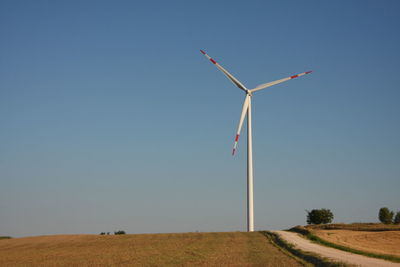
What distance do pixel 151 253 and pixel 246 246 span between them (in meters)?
10.7

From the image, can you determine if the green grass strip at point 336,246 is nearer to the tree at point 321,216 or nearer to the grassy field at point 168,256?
the grassy field at point 168,256

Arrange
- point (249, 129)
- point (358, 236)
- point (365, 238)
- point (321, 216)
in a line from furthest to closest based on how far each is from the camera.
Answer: point (321, 216) < point (249, 129) < point (358, 236) < point (365, 238)

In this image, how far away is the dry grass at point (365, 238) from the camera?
58.0 metres

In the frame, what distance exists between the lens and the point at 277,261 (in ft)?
125

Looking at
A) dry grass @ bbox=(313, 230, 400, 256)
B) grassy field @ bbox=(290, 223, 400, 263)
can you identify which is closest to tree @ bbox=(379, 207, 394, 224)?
grassy field @ bbox=(290, 223, 400, 263)

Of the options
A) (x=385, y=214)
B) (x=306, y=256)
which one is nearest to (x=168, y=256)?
(x=306, y=256)

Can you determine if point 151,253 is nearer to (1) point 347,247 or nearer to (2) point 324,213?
(1) point 347,247

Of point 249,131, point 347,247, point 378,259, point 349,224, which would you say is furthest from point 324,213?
point 378,259

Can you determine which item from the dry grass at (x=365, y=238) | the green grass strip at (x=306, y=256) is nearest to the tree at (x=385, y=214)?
the dry grass at (x=365, y=238)

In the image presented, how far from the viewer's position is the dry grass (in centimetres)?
5803

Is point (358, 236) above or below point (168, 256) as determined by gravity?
above

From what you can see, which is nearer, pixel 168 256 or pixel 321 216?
pixel 168 256

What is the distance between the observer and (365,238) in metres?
64.8

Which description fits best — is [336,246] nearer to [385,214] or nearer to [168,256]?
[168,256]
